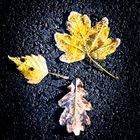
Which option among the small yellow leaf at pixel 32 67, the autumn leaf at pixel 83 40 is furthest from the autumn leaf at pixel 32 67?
the autumn leaf at pixel 83 40

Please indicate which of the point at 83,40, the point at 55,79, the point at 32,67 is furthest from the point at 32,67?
the point at 83,40

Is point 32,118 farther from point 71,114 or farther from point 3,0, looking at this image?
point 3,0

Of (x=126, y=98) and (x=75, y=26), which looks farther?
(x=126, y=98)

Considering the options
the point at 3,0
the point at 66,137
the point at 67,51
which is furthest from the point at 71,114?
the point at 3,0

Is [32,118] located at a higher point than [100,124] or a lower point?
higher

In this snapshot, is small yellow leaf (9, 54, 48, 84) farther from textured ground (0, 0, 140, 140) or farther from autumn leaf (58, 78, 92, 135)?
autumn leaf (58, 78, 92, 135)

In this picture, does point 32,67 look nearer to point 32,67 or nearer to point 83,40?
point 32,67

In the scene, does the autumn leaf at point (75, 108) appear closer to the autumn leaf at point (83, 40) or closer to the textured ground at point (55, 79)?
the textured ground at point (55, 79)
